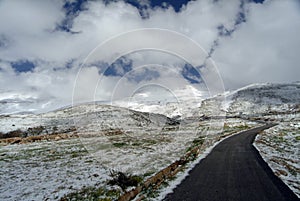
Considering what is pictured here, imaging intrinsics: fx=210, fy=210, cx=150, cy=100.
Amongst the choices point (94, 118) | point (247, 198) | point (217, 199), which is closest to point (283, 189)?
point (247, 198)

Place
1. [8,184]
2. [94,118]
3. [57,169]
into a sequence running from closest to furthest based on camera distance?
[8,184] → [57,169] → [94,118]

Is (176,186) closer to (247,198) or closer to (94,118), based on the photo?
(247,198)

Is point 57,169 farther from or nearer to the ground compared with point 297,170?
nearer to the ground

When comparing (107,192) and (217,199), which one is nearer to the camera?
(217,199)

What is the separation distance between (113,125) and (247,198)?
57663 mm

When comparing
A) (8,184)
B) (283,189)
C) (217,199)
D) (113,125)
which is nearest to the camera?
(217,199)

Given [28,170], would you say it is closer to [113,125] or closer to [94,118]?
[113,125]

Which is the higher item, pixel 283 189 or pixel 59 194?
pixel 283 189

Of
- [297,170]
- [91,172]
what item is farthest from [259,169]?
[91,172]

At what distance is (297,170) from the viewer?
43.9 feet

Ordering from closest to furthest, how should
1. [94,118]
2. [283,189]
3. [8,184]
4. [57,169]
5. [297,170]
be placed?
[283,189], [8,184], [297,170], [57,169], [94,118]

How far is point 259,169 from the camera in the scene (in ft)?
44.6

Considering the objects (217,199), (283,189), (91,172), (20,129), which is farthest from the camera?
(20,129)

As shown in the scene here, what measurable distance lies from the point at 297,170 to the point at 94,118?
2487 inches
